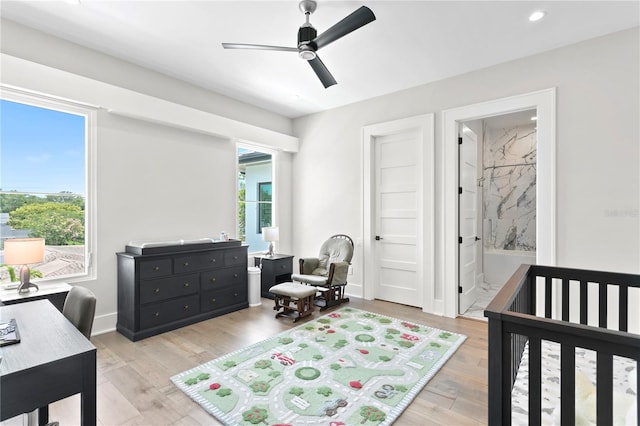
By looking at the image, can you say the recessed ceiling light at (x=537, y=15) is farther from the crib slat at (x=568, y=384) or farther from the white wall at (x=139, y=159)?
the white wall at (x=139, y=159)

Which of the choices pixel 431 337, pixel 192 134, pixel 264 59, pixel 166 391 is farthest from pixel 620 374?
pixel 192 134

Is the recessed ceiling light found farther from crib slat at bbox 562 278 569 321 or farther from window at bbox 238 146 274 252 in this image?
window at bbox 238 146 274 252

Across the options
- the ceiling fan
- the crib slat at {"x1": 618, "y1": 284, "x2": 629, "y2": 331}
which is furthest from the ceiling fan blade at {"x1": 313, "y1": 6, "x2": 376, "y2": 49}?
the crib slat at {"x1": 618, "y1": 284, "x2": 629, "y2": 331}

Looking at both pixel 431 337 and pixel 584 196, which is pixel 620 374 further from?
pixel 584 196

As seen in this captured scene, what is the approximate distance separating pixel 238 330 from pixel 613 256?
3814 mm

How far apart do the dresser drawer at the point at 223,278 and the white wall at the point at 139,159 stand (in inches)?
25.5

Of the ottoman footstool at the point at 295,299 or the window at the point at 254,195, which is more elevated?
the window at the point at 254,195

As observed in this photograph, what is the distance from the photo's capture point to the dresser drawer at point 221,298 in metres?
3.72

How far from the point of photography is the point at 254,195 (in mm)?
5105

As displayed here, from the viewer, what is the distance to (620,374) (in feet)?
5.34

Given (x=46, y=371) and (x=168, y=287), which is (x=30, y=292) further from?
(x=46, y=371)

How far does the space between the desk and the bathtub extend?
589 centimetres

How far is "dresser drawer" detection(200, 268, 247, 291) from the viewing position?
3.74 metres

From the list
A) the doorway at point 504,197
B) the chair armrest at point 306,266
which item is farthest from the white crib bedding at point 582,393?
the doorway at point 504,197
